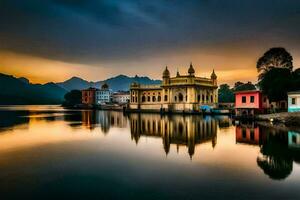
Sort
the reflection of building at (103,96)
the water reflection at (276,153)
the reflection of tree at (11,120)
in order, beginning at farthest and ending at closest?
the reflection of building at (103,96)
the reflection of tree at (11,120)
the water reflection at (276,153)

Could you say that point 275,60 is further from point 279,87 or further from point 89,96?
A: point 89,96

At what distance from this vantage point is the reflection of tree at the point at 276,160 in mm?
13594

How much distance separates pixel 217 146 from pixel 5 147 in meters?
15.3

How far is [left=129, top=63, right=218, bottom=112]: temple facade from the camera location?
2761 inches

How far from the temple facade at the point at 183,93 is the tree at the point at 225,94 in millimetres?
24609

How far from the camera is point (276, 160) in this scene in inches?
632

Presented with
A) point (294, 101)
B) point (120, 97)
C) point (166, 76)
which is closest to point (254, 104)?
point (294, 101)

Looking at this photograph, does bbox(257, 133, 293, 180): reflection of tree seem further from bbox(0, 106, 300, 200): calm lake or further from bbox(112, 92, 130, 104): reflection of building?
bbox(112, 92, 130, 104): reflection of building

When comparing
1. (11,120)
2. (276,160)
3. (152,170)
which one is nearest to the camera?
(152,170)

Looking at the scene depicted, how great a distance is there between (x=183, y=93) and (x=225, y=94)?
39339mm

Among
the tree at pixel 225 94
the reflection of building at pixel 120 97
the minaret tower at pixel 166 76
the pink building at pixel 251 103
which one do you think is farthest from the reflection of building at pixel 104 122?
the reflection of building at pixel 120 97

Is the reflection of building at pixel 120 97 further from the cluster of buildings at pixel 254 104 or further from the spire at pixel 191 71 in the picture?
the cluster of buildings at pixel 254 104

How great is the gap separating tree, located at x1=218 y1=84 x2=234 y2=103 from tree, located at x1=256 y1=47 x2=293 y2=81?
40.4m

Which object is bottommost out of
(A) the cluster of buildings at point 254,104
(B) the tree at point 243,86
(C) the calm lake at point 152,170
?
(C) the calm lake at point 152,170
